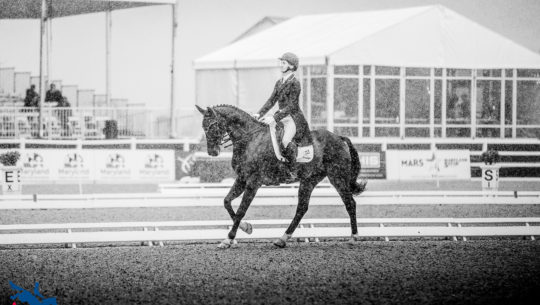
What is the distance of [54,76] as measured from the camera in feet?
81.4

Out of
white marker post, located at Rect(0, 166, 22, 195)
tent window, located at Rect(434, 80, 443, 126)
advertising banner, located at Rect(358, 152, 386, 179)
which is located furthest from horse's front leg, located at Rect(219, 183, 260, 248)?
tent window, located at Rect(434, 80, 443, 126)

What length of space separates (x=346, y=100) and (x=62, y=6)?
715 centimetres

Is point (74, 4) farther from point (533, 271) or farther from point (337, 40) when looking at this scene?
point (533, 271)

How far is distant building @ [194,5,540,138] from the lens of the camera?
20.8m

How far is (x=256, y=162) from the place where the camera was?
8891 millimetres

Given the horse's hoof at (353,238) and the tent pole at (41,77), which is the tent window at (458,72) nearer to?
the tent pole at (41,77)

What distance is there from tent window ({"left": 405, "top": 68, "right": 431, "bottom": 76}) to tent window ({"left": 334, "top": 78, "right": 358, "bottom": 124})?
4.79ft

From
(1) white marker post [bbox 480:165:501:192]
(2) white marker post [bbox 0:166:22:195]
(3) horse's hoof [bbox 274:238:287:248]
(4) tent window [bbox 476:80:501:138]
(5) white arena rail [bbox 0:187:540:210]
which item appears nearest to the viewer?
(3) horse's hoof [bbox 274:238:287:248]

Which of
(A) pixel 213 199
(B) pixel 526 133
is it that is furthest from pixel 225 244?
(B) pixel 526 133

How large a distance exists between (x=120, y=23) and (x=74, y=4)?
2.40m

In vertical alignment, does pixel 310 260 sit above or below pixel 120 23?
below

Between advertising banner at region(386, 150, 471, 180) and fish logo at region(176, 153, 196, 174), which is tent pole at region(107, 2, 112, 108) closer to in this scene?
fish logo at region(176, 153, 196, 174)

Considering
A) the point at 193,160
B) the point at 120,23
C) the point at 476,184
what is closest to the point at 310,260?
the point at 193,160

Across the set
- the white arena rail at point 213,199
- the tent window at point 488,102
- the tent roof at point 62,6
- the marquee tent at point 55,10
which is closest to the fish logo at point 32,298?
the white arena rail at point 213,199
